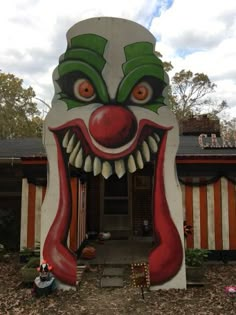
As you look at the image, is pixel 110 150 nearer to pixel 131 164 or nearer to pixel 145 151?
pixel 131 164

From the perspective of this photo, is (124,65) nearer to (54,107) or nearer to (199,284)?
(54,107)

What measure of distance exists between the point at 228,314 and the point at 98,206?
21.9 feet

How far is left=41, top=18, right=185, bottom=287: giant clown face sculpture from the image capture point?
22.2 ft

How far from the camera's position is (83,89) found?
22.9ft

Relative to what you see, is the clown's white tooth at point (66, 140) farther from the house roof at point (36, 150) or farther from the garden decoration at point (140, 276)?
the house roof at point (36, 150)

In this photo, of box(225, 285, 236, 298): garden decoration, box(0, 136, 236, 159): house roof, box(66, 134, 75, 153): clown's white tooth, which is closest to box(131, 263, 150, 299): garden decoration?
box(225, 285, 236, 298): garden decoration

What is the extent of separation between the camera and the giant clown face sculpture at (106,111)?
6.78 meters

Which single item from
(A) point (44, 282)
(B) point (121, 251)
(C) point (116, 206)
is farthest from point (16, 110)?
(A) point (44, 282)

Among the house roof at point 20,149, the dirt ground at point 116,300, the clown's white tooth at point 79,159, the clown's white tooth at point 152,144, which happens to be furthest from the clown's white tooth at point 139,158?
the house roof at point 20,149

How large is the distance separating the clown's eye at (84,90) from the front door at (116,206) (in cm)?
482

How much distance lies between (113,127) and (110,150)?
471 mm

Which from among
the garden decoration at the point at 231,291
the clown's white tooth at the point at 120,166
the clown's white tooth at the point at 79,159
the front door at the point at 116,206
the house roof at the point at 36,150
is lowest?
the garden decoration at the point at 231,291

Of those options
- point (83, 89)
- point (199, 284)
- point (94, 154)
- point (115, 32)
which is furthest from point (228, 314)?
point (115, 32)

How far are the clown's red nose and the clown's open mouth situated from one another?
103mm
